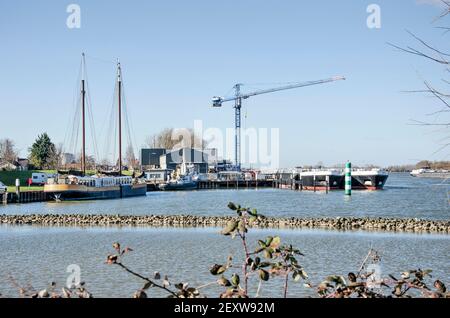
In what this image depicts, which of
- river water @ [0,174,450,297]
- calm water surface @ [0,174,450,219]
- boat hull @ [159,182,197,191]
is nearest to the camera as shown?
river water @ [0,174,450,297]

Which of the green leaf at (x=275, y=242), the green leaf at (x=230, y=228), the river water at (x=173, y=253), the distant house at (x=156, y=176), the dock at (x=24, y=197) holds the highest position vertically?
the green leaf at (x=230, y=228)

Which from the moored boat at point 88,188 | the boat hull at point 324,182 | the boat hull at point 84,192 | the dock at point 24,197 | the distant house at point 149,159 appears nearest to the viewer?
the dock at point 24,197

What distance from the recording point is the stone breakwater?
122ft

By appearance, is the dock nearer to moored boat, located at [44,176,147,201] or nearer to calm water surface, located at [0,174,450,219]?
moored boat, located at [44,176,147,201]

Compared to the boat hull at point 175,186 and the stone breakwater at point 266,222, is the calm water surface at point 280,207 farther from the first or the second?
the boat hull at point 175,186

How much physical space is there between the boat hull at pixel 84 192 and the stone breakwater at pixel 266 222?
25.6 m

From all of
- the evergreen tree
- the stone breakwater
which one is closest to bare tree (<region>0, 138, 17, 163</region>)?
the evergreen tree

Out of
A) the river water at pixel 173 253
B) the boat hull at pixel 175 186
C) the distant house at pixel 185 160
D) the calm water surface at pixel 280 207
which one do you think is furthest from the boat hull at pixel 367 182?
the river water at pixel 173 253

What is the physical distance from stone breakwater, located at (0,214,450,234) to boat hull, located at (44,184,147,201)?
25566 millimetres

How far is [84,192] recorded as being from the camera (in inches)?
2889

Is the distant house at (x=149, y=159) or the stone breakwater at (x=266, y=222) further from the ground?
the distant house at (x=149, y=159)

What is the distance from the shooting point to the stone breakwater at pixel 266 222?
122 feet
